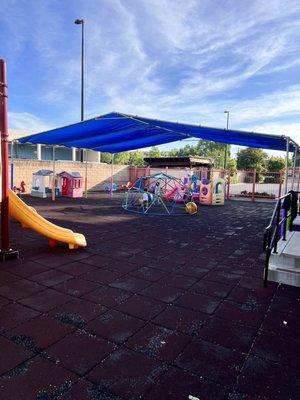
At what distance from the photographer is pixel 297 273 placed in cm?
437

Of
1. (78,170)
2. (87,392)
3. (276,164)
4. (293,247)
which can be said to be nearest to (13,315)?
(87,392)

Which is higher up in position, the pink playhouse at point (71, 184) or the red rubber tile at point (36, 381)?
the pink playhouse at point (71, 184)

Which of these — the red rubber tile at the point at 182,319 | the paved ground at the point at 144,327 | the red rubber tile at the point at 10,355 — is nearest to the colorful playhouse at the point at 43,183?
the paved ground at the point at 144,327

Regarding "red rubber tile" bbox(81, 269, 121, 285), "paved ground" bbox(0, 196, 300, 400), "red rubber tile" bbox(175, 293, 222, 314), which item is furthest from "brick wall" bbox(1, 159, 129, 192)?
"red rubber tile" bbox(175, 293, 222, 314)

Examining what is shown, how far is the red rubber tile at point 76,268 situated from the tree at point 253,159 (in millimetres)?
42969

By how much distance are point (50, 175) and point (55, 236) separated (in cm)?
1092

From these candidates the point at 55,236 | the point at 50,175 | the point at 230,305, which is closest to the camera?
the point at 230,305

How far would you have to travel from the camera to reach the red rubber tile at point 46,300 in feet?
11.7

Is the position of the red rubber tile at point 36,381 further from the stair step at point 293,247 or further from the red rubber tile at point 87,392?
the stair step at point 293,247

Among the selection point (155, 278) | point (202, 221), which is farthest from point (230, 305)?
point (202, 221)

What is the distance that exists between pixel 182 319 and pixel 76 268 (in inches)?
86.7

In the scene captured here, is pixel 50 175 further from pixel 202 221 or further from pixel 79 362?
pixel 79 362

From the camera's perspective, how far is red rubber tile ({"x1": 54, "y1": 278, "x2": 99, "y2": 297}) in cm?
399

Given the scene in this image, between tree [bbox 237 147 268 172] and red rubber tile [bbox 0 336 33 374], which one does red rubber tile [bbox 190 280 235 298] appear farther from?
tree [bbox 237 147 268 172]
